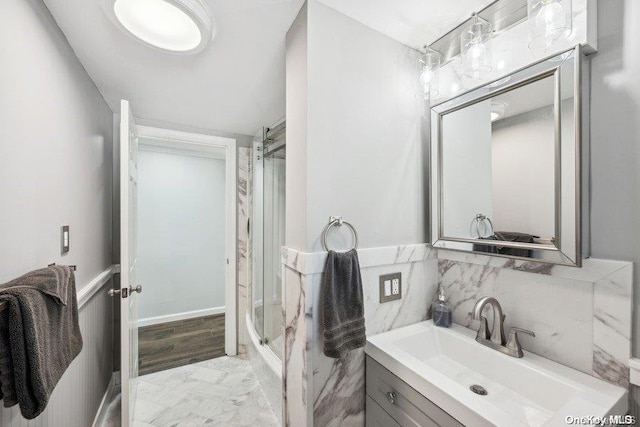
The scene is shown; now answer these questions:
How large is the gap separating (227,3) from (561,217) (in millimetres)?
1537

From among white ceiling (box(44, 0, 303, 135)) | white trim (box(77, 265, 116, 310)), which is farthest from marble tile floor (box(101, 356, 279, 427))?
white ceiling (box(44, 0, 303, 135))

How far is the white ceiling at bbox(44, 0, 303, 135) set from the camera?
116 cm

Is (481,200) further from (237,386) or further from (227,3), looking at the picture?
(237,386)

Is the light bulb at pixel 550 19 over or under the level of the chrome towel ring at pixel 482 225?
over

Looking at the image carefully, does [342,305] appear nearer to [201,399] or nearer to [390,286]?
[390,286]

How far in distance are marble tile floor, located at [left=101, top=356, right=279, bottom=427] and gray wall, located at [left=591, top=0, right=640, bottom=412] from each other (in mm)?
2049

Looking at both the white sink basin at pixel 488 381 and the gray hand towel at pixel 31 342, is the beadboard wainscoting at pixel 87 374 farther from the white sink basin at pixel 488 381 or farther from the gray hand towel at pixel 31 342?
the white sink basin at pixel 488 381

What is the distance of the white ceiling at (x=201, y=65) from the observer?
1.16 metres

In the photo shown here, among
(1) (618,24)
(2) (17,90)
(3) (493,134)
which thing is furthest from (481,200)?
(2) (17,90)

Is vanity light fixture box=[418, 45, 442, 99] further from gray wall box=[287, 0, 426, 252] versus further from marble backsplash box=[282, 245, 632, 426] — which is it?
marble backsplash box=[282, 245, 632, 426]

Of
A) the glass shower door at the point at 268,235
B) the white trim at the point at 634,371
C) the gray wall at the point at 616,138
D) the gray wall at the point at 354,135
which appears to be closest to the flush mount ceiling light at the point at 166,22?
the gray wall at the point at 354,135

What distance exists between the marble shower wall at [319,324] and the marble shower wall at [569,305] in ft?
1.01

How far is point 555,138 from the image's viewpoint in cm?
99

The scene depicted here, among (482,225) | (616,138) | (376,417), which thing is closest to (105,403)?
(376,417)
